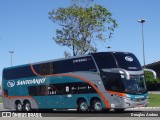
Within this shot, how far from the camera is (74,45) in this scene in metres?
40.3

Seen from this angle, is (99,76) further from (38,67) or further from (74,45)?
(74,45)

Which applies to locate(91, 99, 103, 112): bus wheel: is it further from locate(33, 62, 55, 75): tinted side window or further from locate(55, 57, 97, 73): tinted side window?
locate(33, 62, 55, 75): tinted side window

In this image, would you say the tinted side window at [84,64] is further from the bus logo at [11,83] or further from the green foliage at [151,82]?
the green foliage at [151,82]

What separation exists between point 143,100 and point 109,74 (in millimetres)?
2725

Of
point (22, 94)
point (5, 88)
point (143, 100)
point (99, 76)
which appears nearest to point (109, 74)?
point (99, 76)

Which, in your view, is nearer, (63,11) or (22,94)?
(22,94)

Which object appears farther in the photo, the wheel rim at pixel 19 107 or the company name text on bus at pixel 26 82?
the wheel rim at pixel 19 107

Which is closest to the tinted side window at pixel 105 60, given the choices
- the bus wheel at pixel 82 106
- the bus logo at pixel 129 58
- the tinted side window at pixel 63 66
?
the bus logo at pixel 129 58

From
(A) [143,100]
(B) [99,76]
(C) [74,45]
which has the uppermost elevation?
(C) [74,45]

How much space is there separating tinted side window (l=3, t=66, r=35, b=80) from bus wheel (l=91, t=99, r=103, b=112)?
254 inches

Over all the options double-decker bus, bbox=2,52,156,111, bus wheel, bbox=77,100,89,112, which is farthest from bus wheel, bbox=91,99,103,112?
bus wheel, bbox=77,100,89,112

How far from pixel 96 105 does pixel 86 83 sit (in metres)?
1.56

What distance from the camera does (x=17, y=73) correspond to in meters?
30.9

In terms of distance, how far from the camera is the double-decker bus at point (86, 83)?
23656 millimetres
